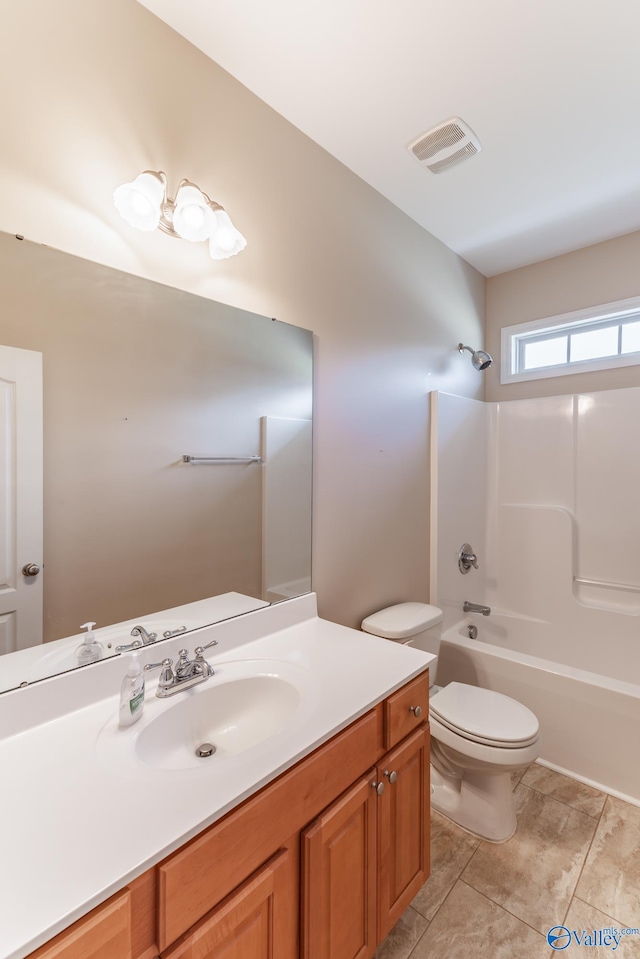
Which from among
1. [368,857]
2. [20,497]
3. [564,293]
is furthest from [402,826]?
[564,293]

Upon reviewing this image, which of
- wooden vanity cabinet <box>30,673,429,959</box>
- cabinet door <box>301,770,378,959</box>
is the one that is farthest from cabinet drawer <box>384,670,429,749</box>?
cabinet door <box>301,770,378,959</box>

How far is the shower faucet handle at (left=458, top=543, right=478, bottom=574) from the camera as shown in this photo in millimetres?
2586

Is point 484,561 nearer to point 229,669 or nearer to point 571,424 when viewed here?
point 571,424

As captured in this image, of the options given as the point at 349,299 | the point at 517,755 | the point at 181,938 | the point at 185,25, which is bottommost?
the point at 517,755

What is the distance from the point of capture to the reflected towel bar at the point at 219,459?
1.31m

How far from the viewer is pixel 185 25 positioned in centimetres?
127

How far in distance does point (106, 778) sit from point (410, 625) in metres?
1.33

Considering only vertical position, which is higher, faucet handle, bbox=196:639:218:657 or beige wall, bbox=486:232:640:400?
beige wall, bbox=486:232:640:400

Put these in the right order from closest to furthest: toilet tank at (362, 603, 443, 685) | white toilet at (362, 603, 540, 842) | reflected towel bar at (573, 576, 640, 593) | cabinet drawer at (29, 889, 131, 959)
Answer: cabinet drawer at (29, 889, 131, 959)
white toilet at (362, 603, 540, 842)
toilet tank at (362, 603, 443, 685)
reflected towel bar at (573, 576, 640, 593)

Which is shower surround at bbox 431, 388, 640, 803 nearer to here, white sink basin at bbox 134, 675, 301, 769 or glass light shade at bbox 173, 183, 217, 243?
white sink basin at bbox 134, 675, 301, 769

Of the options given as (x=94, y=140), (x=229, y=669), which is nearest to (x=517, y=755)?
(x=229, y=669)

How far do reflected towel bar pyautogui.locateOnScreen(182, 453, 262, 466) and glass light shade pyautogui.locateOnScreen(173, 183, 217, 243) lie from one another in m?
0.64

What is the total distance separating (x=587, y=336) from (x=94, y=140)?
268 cm

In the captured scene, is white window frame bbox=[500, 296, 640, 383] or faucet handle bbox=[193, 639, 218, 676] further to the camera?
white window frame bbox=[500, 296, 640, 383]
